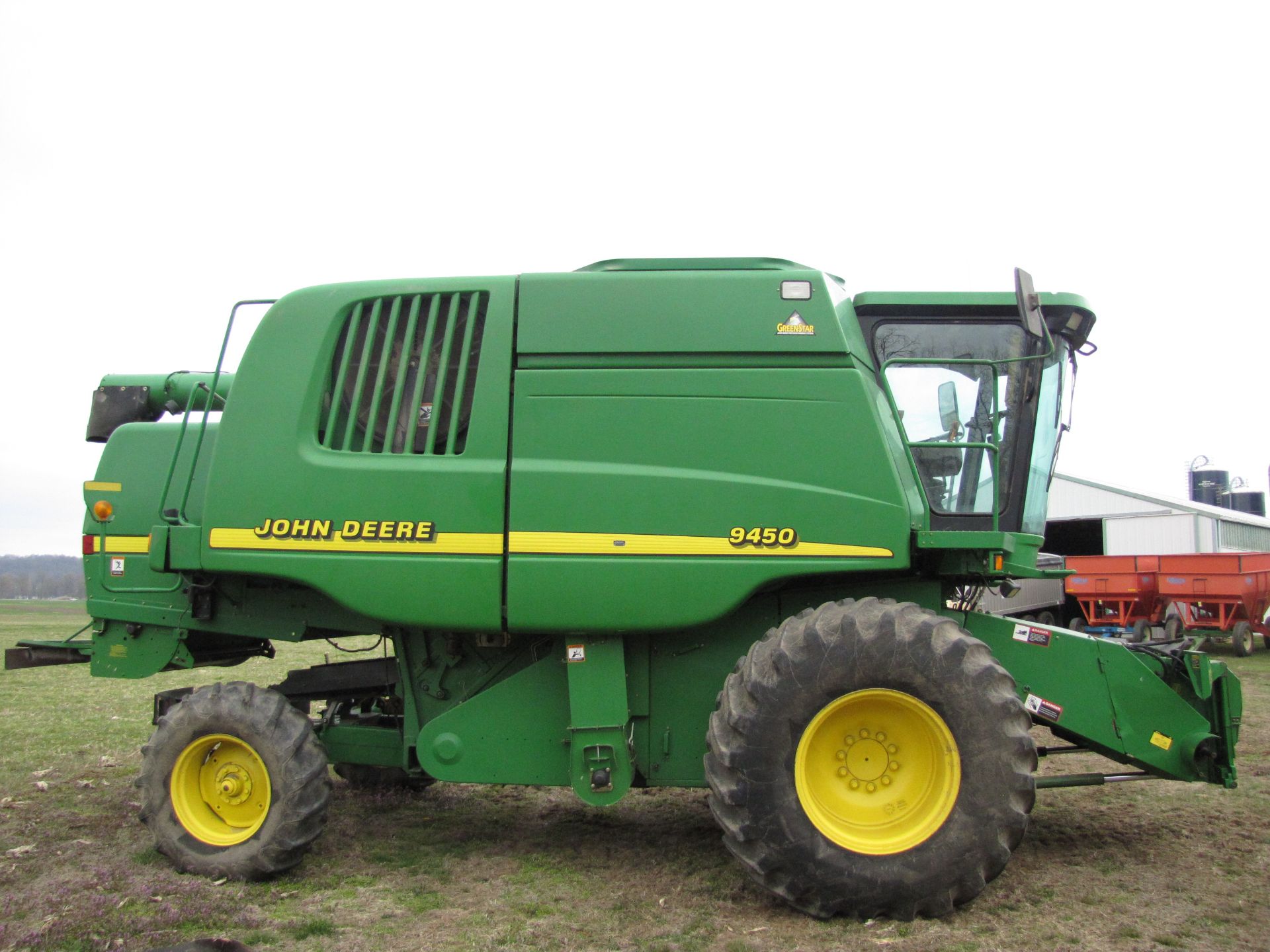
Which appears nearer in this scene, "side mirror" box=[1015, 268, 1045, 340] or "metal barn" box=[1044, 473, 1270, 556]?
"side mirror" box=[1015, 268, 1045, 340]

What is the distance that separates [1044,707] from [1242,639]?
52.4 ft

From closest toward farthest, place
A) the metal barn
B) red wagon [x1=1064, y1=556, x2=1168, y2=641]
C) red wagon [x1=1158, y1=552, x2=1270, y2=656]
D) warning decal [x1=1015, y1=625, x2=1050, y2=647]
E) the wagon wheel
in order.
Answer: warning decal [x1=1015, y1=625, x2=1050, y2=647]
the wagon wheel
red wagon [x1=1158, y1=552, x2=1270, y2=656]
red wagon [x1=1064, y1=556, x2=1168, y2=641]
the metal barn

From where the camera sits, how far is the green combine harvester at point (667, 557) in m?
4.47

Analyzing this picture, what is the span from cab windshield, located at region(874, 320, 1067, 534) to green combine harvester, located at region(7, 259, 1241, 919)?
0.07 ft

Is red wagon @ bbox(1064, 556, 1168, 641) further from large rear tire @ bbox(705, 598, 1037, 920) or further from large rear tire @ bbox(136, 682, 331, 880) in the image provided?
large rear tire @ bbox(136, 682, 331, 880)

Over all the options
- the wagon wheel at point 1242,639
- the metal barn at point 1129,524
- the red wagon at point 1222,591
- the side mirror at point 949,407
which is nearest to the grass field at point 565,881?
the side mirror at point 949,407

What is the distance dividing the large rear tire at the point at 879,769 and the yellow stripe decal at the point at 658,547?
30cm

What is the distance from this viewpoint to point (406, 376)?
527 cm

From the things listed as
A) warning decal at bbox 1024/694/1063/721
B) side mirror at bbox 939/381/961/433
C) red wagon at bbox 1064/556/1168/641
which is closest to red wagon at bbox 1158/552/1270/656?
red wagon at bbox 1064/556/1168/641

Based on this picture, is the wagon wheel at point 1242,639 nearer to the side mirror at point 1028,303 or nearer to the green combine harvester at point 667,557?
the green combine harvester at point 667,557

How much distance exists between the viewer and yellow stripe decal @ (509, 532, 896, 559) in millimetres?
4742

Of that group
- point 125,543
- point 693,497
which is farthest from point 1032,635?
point 125,543

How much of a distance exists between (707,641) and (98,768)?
5.16m

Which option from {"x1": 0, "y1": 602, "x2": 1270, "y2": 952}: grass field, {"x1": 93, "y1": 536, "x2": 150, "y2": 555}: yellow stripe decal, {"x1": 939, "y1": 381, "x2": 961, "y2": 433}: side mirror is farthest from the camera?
{"x1": 93, "y1": 536, "x2": 150, "y2": 555}: yellow stripe decal
